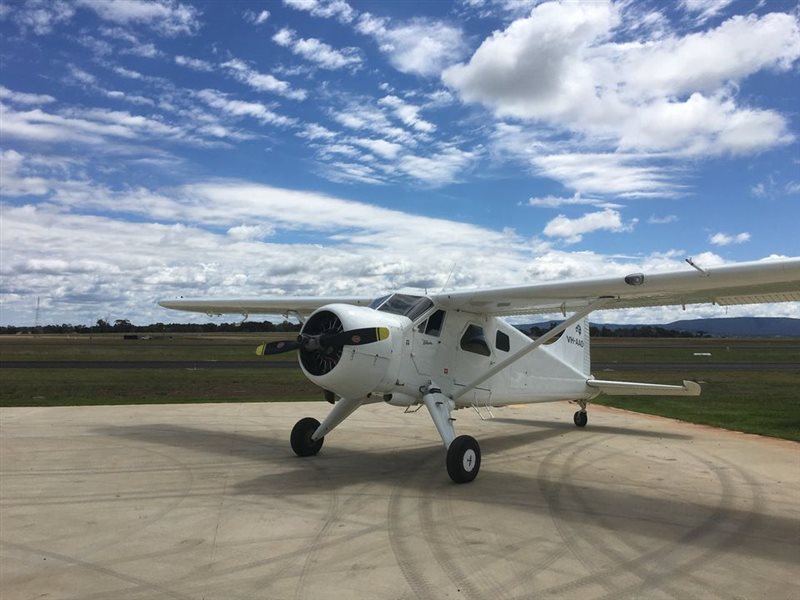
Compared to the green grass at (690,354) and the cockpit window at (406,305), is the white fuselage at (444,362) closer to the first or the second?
the cockpit window at (406,305)

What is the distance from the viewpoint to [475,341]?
10.5 metres

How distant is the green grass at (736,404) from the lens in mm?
14492

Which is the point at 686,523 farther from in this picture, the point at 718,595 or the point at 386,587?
the point at 386,587

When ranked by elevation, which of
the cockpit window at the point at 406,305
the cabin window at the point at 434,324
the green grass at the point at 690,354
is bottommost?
the green grass at the point at 690,354

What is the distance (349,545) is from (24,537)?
3.37 m

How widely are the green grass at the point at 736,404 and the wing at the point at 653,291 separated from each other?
5.44 meters

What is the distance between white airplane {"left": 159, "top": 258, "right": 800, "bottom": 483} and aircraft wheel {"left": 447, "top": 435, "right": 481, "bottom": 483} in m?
0.01

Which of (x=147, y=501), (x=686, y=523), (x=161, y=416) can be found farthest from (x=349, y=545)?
(x=161, y=416)

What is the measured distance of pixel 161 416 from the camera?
15078 millimetres

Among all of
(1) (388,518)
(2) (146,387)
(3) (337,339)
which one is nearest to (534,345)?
(3) (337,339)

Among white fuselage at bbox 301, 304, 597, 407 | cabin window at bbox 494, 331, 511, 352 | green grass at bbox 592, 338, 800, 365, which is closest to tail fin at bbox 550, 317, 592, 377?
white fuselage at bbox 301, 304, 597, 407

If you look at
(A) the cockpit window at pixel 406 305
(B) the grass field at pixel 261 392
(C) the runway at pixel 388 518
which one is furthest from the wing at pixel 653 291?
(B) the grass field at pixel 261 392

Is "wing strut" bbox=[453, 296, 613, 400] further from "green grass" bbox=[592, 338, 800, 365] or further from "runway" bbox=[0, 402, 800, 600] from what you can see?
"green grass" bbox=[592, 338, 800, 365]

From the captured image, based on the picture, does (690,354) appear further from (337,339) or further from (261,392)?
(337,339)
